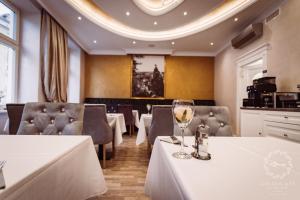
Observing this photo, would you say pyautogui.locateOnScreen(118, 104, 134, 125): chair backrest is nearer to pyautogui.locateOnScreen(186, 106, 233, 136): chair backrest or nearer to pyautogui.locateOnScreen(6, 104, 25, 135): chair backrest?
pyautogui.locateOnScreen(6, 104, 25, 135): chair backrest

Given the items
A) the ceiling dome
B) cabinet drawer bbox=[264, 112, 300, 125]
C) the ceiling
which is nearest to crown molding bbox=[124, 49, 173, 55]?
the ceiling

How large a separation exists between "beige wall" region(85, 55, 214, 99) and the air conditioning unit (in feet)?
7.71

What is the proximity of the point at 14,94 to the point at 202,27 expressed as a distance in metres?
4.86

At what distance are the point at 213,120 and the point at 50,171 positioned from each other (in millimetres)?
1144

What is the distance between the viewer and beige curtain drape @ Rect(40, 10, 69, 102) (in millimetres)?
4324

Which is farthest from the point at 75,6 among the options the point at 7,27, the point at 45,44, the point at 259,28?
the point at 259,28

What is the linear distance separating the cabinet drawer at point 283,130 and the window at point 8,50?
15.5 ft

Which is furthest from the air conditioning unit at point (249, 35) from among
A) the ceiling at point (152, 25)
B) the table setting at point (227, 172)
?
the table setting at point (227, 172)

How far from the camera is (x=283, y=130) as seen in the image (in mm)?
2283

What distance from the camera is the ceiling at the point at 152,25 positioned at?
4.03 m

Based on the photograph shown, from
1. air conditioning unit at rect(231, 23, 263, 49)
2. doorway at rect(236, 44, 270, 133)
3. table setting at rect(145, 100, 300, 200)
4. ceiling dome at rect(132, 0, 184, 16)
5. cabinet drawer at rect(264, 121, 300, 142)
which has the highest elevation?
ceiling dome at rect(132, 0, 184, 16)

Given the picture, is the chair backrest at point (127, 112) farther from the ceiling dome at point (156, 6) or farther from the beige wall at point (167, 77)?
the ceiling dome at point (156, 6)

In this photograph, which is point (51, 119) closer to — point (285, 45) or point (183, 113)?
point (183, 113)

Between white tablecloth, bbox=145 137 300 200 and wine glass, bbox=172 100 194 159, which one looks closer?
white tablecloth, bbox=145 137 300 200
